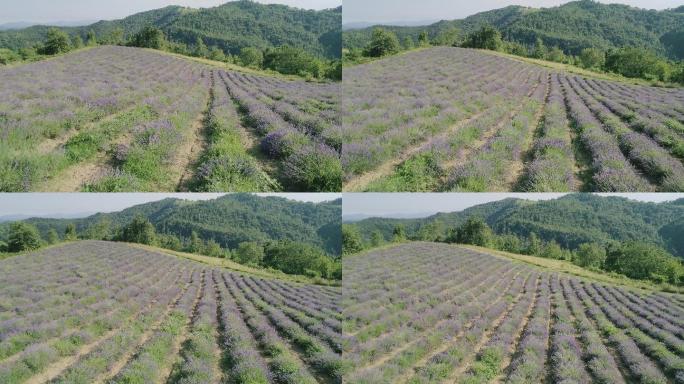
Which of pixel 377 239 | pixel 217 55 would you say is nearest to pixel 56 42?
pixel 217 55

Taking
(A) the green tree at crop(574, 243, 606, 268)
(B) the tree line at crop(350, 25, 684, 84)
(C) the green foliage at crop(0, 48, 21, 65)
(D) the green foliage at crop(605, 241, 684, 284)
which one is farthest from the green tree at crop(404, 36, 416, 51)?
(C) the green foliage at crop(0, 48, 21, 65)

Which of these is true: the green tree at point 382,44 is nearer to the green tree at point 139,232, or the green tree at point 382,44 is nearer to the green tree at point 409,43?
the green tree at point 409,43

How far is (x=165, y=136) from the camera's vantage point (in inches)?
231

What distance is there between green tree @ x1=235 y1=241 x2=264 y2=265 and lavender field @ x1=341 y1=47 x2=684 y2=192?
4417mm

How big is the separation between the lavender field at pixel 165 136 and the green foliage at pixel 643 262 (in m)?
12.2

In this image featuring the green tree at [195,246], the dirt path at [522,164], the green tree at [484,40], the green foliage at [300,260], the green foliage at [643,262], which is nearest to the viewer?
the dirt path at [522,164]

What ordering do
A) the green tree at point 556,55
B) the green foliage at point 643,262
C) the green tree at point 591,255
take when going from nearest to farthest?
the green foliage at point 643,262, the green tree at point 556,55, the green tree at point 591,255

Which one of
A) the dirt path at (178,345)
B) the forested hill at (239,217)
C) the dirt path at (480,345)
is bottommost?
the dirt path at (480,345)

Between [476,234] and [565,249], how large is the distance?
347 inches

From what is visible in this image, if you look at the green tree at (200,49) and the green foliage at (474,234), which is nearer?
the green foliage at (474,234)

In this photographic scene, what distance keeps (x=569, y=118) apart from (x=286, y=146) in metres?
6.52

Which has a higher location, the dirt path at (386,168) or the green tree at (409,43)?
the green tree at (409,43)

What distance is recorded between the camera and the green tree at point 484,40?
16719 millimetres

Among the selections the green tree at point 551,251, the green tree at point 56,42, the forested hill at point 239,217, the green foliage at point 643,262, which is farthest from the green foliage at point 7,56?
the green foliage at point 643,262
